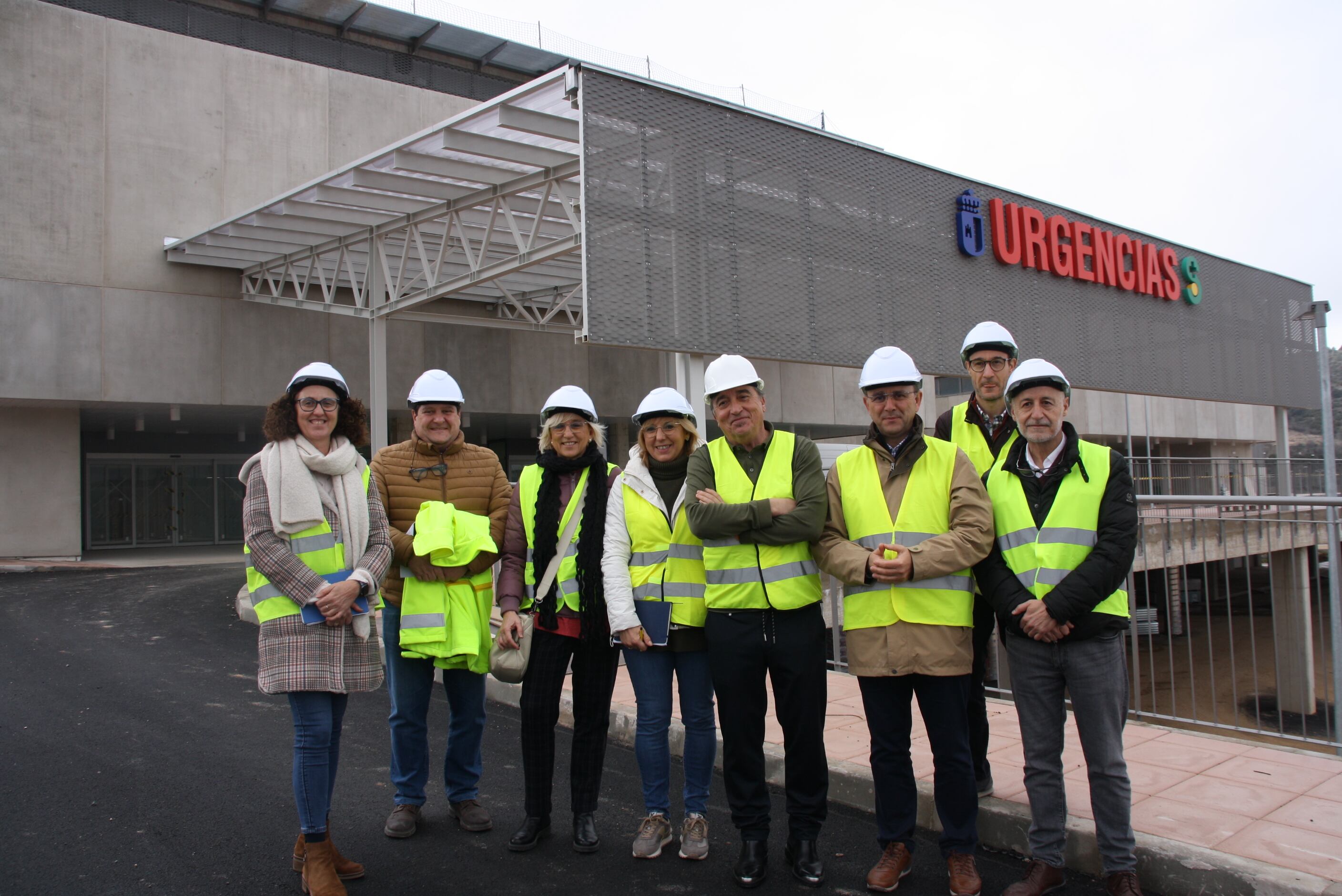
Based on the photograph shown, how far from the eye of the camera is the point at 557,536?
4.27 m

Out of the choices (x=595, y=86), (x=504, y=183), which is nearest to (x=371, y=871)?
(x=595, y=86)

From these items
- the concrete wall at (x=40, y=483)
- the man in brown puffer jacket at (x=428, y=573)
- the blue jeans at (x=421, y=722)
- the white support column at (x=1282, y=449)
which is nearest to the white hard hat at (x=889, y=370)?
the man in brown puffer jacket at (x=428, y=573)

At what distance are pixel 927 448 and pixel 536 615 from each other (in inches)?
75.2

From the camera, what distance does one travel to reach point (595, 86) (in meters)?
9.73

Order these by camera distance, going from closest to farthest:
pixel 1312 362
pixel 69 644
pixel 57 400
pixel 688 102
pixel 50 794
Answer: pixel 50 794
pixel 69 644
pixel 688 102
pixel 57 400
pixel 1312 362

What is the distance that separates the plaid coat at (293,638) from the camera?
3598 mm

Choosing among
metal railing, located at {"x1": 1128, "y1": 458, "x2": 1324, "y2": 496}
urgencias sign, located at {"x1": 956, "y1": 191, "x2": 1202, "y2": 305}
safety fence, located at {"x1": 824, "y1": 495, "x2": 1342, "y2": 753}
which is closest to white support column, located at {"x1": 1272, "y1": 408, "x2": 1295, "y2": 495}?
metal railing, located at {"x1": 1128, "y1": 458, "x2": 1324, "y2": 496}

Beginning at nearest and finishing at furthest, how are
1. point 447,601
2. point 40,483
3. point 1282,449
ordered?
1. point 447,601
2. point 40,483
3. point 1282,449

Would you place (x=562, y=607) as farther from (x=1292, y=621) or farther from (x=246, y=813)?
(x=1292, y=621)

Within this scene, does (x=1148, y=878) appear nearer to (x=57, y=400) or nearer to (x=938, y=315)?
(x=938, y=315)

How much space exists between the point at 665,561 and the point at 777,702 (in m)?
0.77

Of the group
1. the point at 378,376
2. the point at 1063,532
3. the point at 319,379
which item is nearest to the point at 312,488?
the point at 319,379

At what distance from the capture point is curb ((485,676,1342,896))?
131 inches

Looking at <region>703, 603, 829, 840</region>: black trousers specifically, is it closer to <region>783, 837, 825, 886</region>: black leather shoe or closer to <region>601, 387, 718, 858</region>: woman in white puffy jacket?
<region>783, 837, 825, 886</region>: black leather shoe
